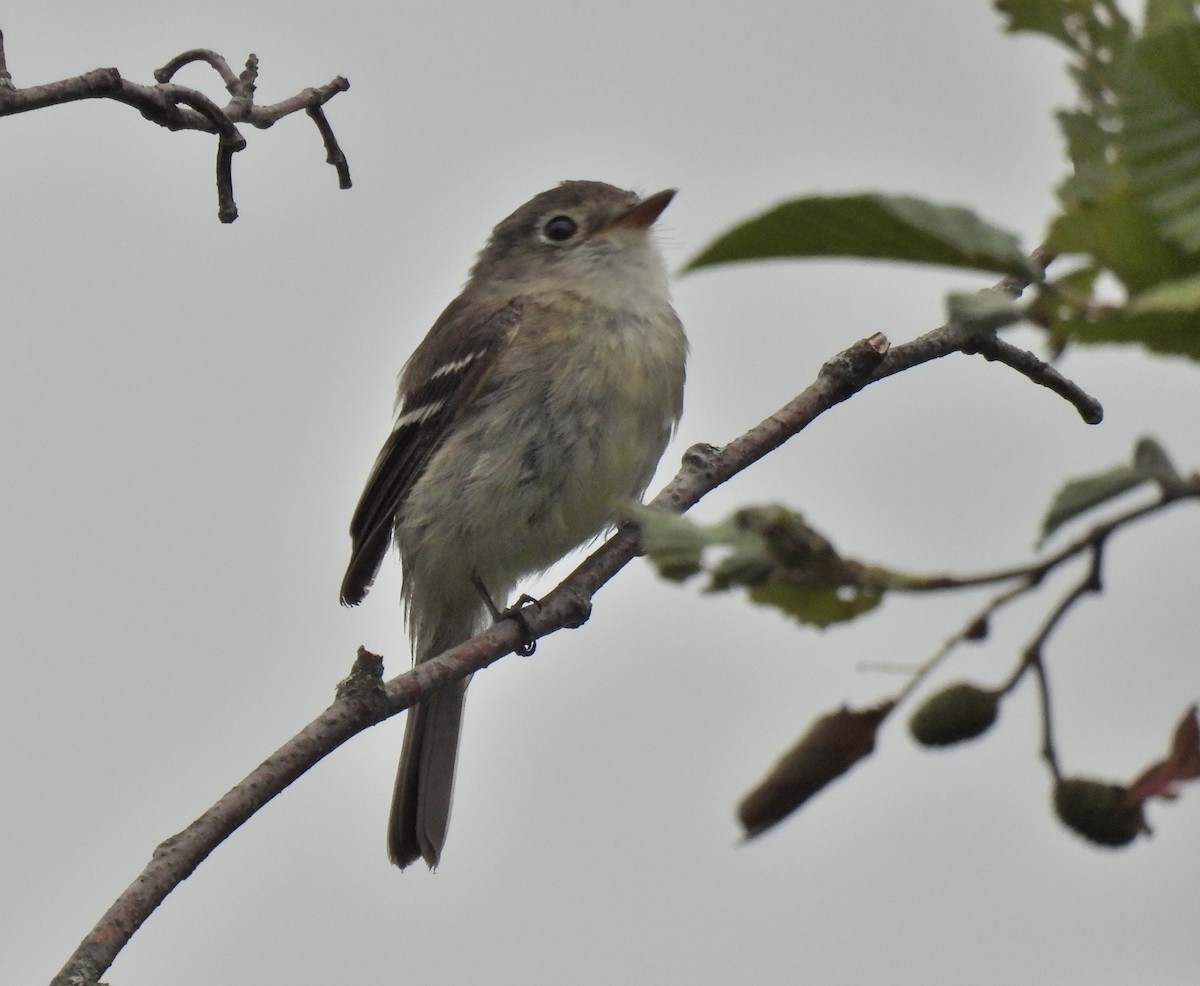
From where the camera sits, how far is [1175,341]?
37.5 inches

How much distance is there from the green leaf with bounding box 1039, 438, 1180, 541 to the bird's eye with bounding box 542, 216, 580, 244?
5.94 m

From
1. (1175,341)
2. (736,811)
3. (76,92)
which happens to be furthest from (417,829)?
(1175,341)

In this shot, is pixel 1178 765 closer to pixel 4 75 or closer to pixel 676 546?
pixel 676 546

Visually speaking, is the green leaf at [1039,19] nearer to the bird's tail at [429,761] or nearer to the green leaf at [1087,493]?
the green leaf at [1087,493]

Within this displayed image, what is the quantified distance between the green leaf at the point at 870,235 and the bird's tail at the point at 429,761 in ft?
17.9

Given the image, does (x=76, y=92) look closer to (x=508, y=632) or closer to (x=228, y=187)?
(x=228, y=187)

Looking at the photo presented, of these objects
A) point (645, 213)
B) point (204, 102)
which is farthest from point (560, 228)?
point (204, 102)

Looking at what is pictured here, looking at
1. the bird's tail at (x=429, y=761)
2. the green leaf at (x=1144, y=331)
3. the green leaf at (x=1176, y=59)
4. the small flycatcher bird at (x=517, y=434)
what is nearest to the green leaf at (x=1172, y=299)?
the green leaf at (x=1144, y=331)

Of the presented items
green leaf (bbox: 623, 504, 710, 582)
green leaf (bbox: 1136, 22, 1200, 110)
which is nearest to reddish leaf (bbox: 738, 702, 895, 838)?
green leaf (bbox: 623, 504, 710, 582)

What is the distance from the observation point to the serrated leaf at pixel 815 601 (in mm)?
1207

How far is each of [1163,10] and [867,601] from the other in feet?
1.55

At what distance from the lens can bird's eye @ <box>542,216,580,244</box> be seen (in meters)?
6.84

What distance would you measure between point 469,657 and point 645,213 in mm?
3325

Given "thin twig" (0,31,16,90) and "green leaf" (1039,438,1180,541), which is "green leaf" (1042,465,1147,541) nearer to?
"green leaf" (1039,438,1180,541)
